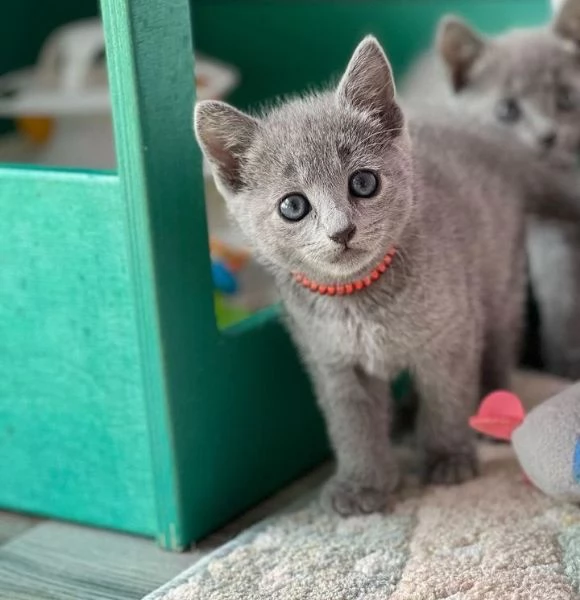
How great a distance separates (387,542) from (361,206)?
446mm

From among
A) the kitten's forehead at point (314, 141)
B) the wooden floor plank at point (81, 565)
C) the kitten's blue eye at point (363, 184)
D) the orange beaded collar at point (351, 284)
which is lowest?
the wooden floor plank at point (81, 565)

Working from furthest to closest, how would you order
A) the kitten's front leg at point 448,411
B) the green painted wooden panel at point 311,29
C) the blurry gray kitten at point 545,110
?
the green painted wooden panel at point 311,29, the blurry gray kitten at point 545,110, the kitten's front leg at point 448,411

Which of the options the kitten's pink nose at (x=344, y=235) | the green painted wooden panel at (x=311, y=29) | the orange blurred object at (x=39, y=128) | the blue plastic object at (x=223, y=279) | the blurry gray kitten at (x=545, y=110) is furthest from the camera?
the green painted wooden panel at (x=311, y=29)

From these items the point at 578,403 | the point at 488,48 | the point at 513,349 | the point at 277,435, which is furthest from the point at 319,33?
the point at 578,403

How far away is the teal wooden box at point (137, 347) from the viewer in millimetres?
1305

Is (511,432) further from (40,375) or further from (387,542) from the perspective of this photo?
(40,375)

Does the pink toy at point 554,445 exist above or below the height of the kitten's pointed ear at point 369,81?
below

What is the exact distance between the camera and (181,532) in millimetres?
1415

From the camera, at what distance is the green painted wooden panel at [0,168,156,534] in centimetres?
136

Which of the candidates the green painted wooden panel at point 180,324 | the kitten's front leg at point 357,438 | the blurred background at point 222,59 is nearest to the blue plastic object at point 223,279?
the blurred background at point 222,59

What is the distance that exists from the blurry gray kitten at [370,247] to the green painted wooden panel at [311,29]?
2.65 ft

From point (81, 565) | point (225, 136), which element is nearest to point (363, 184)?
point (225, 136)

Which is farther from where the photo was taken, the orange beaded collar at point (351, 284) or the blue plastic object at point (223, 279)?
the blue plastic object at point (223, 279)

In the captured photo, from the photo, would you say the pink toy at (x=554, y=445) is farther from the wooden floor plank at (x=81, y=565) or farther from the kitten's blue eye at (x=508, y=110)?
the kitten's blue eye at (x=508, y=110)
